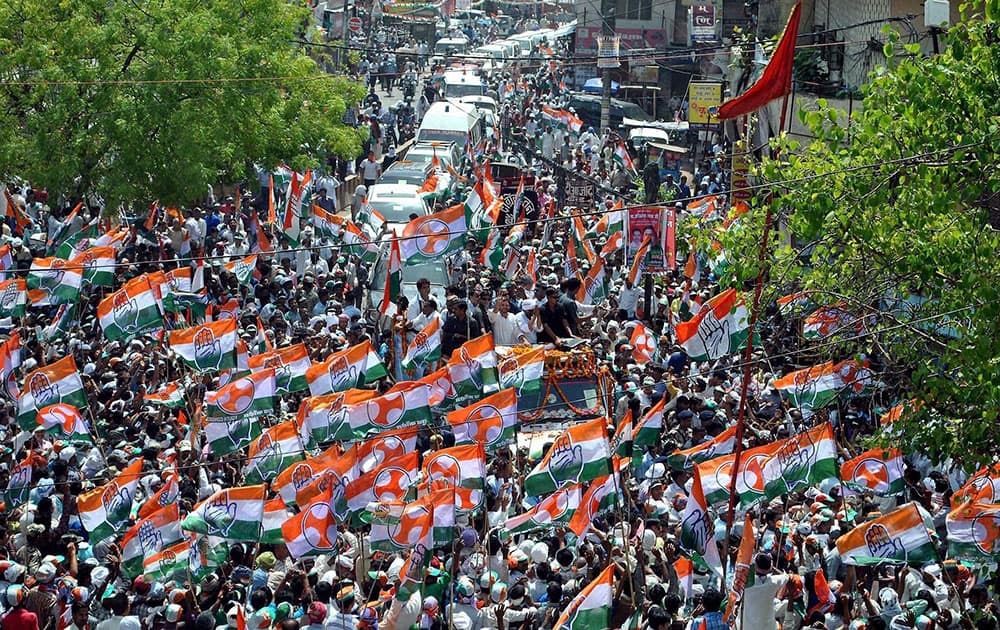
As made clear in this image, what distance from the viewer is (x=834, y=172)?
1048 centimetres

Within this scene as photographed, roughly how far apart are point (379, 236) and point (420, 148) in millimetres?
10418

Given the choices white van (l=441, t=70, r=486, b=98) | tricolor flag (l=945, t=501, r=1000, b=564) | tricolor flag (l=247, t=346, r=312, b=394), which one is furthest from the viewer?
white van (l=441, t=70, r=486, b=98)

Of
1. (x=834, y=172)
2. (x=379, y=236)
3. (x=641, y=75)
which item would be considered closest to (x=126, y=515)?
(x=834, y=172)

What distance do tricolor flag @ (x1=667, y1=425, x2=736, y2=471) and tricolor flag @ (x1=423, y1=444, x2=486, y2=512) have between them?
2.03 meters

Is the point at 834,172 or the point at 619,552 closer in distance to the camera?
the point at 834,172

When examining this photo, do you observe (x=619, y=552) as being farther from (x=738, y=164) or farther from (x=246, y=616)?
(x=738, y=164)

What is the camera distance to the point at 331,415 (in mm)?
13891

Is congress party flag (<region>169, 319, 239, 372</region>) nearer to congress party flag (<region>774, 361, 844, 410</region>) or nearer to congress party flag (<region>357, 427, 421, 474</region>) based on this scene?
congress party flag (<region>357, 427, 421, 474</region>)

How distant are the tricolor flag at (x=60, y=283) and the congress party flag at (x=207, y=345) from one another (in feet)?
7.53

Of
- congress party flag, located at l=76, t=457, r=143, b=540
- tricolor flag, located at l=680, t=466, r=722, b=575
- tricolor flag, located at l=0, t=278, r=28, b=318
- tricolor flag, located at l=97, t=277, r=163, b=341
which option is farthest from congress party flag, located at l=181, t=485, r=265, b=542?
tricolor flag, located at l=0, t=278, r=28, b=318

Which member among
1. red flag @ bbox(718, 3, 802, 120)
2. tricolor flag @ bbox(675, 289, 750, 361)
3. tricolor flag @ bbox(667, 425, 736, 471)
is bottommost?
tricolor flag @ bbox(667, 425, 736, 471)

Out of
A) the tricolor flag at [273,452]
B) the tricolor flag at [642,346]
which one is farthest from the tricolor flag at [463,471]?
the tricolor flag at [642,346]

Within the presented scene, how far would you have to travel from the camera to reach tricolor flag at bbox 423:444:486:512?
1227 centimetres

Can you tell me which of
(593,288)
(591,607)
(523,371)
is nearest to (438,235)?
(593,288)
